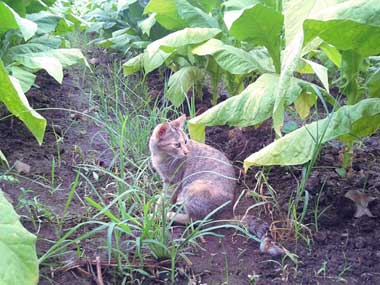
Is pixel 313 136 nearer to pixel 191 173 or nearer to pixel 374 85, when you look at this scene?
pixel 374 85

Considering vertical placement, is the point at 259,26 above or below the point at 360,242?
above

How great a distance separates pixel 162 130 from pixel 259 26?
66 cm

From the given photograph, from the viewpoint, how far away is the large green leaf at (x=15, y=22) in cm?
270

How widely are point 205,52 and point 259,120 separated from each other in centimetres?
65

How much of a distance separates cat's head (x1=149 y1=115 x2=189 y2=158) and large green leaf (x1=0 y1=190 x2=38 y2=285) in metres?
1.31

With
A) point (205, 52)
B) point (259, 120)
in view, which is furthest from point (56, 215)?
point (205, 52)

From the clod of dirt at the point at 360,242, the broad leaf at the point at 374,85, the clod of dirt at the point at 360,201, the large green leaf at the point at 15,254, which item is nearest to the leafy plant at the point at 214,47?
the broad leaf at the point at 374,85

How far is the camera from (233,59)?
291cm

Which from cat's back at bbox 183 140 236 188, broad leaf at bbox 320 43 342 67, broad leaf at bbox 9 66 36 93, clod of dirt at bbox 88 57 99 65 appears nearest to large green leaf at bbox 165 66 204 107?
cat's back at bbox 183 140 236 188

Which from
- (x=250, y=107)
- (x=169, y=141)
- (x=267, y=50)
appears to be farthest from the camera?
(x=267, y=50)

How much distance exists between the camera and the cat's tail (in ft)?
7.12

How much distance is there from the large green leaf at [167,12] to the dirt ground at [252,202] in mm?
720

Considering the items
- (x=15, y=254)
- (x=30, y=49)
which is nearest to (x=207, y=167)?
(x=15, y=254)

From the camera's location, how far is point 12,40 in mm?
3594
